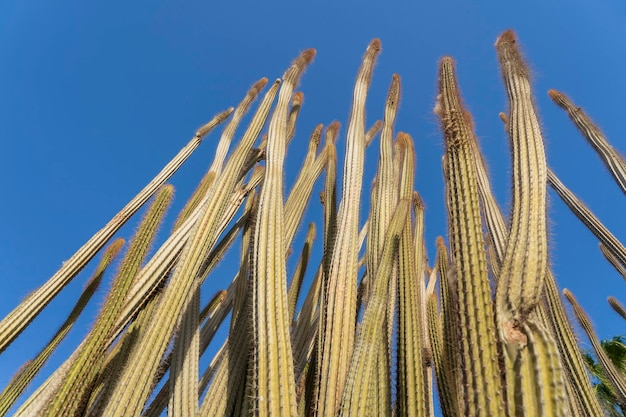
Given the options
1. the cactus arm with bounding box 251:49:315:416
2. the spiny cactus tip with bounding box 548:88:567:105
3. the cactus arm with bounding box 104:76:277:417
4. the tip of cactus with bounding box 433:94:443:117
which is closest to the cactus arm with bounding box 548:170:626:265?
the spiny cactus tip with bounding box 548:88:567:105

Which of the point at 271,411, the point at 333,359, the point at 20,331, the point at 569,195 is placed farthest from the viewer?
the point at 569,195

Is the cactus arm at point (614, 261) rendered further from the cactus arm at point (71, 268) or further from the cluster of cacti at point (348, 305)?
the cactus arm at point (71, 268)

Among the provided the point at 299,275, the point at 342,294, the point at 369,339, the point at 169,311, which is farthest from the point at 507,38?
the point at 169,311

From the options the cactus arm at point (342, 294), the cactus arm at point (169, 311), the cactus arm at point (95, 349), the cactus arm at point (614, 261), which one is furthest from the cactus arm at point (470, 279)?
the cactus arm at point (614, 261)

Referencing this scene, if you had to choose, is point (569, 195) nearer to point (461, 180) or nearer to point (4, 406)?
point (461, 180)

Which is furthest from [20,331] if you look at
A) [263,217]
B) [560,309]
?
[560,309]

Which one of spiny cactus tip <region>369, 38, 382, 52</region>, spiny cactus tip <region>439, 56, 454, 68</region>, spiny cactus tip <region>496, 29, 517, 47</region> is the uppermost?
spiny cactus tip <region>369, 38, 382, 52</region>

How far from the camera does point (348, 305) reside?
3004 millimetres

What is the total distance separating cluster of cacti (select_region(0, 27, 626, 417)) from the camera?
1.76 meters

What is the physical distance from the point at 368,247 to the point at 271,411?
1.92 m

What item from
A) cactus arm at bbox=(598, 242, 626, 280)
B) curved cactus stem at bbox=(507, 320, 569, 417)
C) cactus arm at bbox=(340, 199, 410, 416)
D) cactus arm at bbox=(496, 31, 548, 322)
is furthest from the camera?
cactus arm at bbox=(598, 242, 626, 280)

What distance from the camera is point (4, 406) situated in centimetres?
401

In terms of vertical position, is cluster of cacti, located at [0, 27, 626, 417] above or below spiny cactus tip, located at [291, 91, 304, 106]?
below

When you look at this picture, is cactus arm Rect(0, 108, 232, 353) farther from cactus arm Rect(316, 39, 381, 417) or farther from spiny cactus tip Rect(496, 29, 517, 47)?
spiny cactus tip Rect(496, 29, 517, 47)
